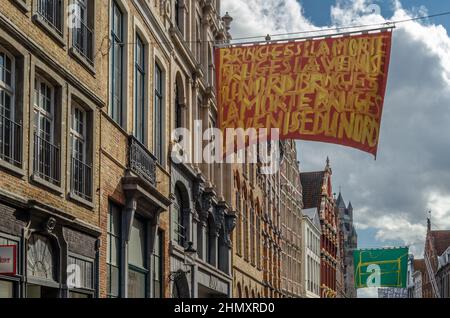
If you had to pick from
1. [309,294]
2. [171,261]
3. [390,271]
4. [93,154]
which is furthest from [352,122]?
[309,294]

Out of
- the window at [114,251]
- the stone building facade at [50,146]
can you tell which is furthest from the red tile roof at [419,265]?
the stone building facade at [50,146]

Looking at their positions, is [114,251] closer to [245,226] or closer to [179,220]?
[179,220]

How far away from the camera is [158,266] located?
25234 mm

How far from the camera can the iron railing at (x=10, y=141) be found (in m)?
14.8

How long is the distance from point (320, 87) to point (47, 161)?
5.46m

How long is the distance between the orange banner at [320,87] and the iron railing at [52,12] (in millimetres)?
3785

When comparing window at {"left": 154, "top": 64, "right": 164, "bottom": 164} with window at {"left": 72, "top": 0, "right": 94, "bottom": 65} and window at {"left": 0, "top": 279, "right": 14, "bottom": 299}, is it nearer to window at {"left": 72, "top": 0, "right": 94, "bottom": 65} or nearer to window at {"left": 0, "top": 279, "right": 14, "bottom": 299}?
window at {"left": 72, "top": 0, "right": 94, "bottom": 65}

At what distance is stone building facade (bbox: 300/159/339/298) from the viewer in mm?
83312

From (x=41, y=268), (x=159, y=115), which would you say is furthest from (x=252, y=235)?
(x=41, y=268)

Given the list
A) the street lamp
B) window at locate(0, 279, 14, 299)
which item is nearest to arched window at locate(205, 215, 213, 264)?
the street lamp

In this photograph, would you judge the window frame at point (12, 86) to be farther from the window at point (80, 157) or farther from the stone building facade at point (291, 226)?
the stone building facade at point (291, 226)

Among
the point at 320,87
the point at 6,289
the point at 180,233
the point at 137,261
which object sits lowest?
the point at 6,289

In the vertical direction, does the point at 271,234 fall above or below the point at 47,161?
above
